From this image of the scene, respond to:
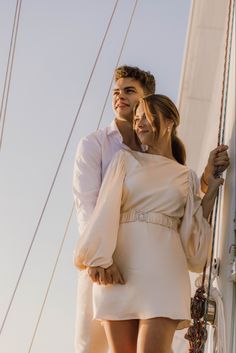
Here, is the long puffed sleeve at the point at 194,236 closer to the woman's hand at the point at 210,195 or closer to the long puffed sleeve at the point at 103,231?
the woman's hand at the point at 210,195

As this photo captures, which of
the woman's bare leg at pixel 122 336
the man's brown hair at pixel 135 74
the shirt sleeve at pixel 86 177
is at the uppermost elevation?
the man's brown hair at pixel 135 74

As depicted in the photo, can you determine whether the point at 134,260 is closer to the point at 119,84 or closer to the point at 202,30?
the point at 119,84

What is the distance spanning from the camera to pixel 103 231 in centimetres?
211

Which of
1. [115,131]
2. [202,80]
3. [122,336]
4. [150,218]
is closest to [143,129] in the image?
[115,131]

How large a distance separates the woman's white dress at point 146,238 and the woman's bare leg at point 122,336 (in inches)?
1.0

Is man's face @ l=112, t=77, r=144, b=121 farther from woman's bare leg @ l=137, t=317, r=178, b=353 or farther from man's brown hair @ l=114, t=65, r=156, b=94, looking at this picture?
woman's bare leg @ l=137, t=317, r=178, b=353

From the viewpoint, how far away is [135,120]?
2.33m

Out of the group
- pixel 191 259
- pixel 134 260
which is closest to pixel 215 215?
pixel 191 259

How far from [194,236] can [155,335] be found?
1.18ft

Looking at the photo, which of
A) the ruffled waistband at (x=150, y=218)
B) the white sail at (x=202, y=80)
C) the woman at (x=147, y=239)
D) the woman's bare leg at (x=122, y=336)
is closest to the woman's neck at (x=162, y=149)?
the woman at (x=147, y=239)

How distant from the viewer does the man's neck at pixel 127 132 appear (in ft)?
8.20

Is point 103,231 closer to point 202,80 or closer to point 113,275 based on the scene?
point 113,275

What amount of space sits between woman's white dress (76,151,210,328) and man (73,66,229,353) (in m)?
0.06

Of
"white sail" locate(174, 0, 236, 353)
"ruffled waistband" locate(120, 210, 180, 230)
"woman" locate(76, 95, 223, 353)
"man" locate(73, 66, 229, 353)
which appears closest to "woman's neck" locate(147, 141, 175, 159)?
"woman" locate(76, 95, 223, 353)
